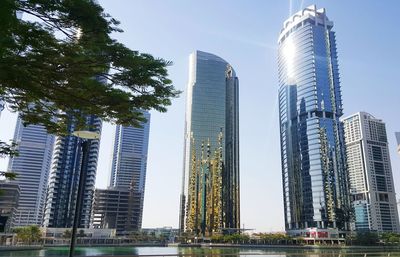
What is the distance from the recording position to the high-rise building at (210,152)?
160m

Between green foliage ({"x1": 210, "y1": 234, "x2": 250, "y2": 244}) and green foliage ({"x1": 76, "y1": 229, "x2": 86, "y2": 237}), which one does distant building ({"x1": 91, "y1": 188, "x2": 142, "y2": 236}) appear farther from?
green foliage ({"x1": 210, "y1": 234, "x2": 250, "y2": 244})

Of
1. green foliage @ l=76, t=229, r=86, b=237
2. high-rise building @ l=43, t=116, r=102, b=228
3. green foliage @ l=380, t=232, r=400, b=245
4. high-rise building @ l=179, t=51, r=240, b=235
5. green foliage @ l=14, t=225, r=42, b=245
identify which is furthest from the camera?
high-rise building @ l=179, t=51, r=240, b=235

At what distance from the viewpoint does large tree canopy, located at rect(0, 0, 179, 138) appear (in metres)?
5.83

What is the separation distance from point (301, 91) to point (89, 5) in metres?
160

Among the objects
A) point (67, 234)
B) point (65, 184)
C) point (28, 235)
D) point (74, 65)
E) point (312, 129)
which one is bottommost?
point (67, 234)

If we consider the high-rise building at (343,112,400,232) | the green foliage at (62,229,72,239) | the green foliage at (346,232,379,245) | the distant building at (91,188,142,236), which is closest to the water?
the green foliage at (62,229,72,239)

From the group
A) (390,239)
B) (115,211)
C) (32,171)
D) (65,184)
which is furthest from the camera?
(32,171)

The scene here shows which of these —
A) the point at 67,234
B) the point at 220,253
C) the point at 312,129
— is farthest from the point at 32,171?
the point at 220,253

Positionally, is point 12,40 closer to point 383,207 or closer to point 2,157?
point 2,157

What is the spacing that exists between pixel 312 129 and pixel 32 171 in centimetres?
13893

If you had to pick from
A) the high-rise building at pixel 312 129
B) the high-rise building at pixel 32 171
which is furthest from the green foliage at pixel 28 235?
the high-rise building at pixel 312 129

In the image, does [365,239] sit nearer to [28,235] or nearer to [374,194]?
[374,194]

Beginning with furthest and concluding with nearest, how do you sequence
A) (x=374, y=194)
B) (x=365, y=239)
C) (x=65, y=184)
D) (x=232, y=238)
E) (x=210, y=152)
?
1. (x=374, y=194)
2. (x=210, y=152)
3. (x=65, y=184)
4. (x=232, y=238)
5. (x=365, y=239)

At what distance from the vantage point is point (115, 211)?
165625 millimetres
